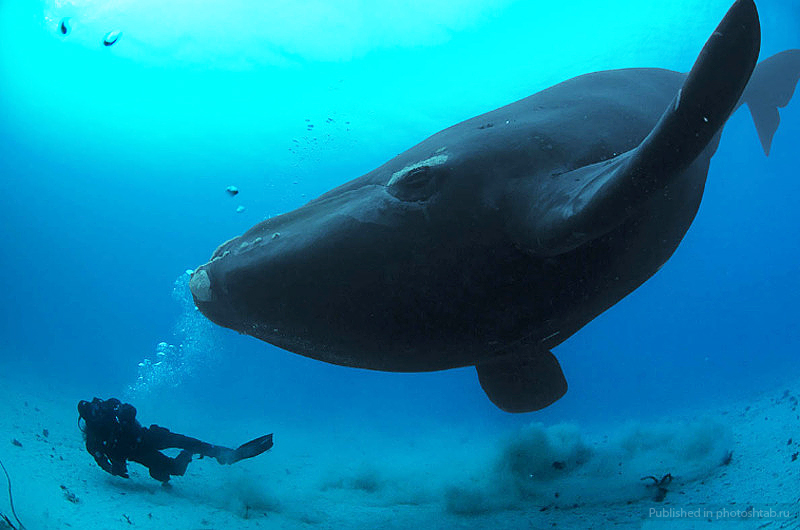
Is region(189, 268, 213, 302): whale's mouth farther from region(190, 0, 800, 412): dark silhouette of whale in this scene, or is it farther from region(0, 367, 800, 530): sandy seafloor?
region(0, 367, 800, 530): sandy seafloor

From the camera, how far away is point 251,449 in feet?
23.0

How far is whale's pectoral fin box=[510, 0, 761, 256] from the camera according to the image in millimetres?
1482

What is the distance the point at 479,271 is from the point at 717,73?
1.18 m

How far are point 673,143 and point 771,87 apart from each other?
193 inches

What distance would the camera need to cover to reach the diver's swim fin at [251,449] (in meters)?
6.74

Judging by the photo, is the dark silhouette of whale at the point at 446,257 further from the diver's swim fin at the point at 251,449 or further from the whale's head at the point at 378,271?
the diver's swim fin at the point at 251,449

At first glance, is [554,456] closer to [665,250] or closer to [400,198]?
[665,250]

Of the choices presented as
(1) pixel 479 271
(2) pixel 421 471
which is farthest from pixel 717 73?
(2) pixel 421 471

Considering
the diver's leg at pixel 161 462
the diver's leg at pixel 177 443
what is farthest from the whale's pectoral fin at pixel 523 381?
the diver's leg at pixel 161 462

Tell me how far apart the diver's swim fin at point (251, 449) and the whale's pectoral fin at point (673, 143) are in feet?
20.0

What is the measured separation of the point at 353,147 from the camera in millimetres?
15406

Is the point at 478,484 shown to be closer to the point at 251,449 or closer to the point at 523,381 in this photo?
the point at 251,449

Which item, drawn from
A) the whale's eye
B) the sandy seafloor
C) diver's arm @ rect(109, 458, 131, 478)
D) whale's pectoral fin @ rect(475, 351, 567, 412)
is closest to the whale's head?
the whale's eye

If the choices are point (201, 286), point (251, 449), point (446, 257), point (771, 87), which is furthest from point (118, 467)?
point (771, 87)
